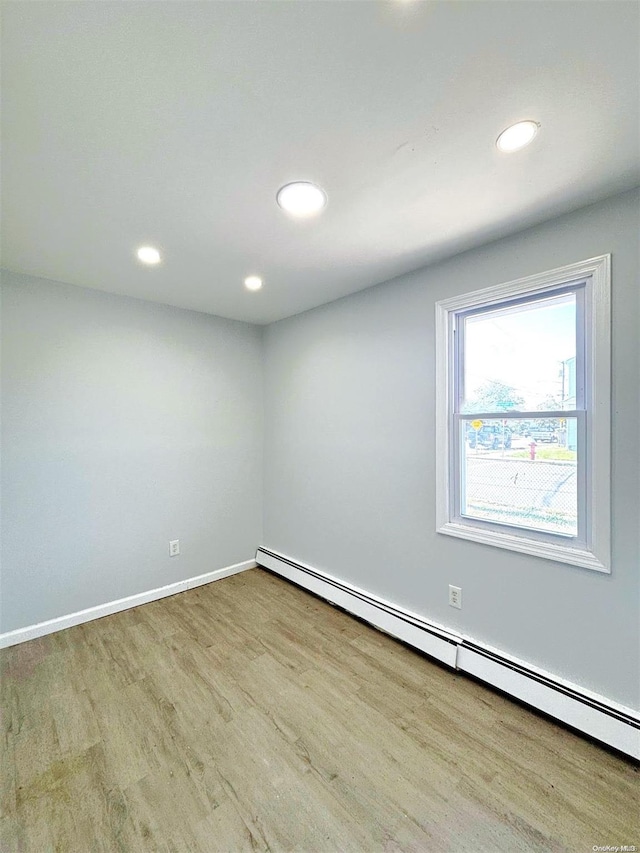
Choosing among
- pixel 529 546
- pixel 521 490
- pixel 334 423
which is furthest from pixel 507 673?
pixel 334 423

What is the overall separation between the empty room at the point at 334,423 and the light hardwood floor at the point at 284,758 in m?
0.01

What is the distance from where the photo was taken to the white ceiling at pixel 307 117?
2.92ft

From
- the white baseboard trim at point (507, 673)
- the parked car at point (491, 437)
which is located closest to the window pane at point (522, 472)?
the parked car at point (491, 437)

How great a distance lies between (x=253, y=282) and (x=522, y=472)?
2.18 meters

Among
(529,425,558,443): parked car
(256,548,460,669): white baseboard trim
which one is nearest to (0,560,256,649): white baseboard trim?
(256,548,460,669): white baseboard trim

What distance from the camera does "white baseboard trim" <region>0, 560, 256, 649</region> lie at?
90.2 inches

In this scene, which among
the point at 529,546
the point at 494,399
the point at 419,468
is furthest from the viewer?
the point at 419,468

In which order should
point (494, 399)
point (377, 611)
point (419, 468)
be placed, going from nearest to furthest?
point (494, 399)
point (419, 468)
point (377, 611)

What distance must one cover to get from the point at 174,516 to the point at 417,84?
3122mm

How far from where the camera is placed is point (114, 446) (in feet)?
8.82

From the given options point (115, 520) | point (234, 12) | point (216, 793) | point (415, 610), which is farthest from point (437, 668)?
point (234, 12)

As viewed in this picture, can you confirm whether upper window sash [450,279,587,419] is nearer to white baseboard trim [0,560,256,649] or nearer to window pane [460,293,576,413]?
window pane [460,293,576,413]

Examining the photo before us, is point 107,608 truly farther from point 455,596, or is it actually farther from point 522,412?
point 522,412

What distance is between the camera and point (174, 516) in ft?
9.81
